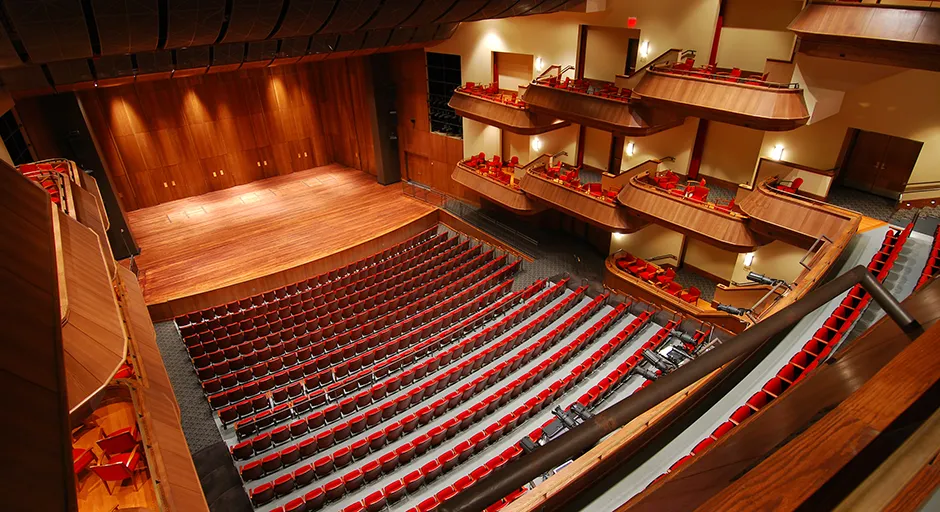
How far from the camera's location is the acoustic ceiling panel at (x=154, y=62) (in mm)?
5699

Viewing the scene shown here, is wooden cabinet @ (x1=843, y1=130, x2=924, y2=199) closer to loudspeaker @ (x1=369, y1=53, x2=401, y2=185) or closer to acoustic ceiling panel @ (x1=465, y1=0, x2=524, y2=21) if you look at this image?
acoustic ceiling panel @ (x1=465, y1=0, x2=524, y2=21)

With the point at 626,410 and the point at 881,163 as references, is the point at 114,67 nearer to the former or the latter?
the point at 626,410

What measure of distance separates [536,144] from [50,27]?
7121 mm

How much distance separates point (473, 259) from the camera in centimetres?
797

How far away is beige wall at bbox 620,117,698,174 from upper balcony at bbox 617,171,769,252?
0.72 meters

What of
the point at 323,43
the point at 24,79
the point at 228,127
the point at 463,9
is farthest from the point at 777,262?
the point at 228,127

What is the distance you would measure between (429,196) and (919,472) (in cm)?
964

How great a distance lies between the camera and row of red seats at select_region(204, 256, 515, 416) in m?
5.06

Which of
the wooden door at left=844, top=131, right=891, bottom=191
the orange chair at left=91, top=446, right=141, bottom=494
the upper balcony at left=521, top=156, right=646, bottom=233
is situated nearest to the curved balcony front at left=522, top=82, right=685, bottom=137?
the upper balcony at left=521, top=156, right=646, bottom=233

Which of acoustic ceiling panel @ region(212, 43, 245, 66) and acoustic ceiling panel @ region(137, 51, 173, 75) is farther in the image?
acoustic ceiling panel @ region(212, 43, 245, 66)

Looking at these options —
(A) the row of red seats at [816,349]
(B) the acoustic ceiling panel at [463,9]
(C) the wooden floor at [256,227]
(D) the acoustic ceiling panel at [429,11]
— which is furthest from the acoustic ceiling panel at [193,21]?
(C) the wooden floor at [256,227]

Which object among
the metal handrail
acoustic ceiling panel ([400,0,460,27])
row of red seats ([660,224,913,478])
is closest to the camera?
the metal handrail

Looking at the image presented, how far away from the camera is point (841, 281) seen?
2.76 feet

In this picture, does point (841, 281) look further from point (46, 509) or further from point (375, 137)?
point (375, 137)
